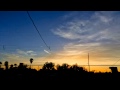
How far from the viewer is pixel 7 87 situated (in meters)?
4.49

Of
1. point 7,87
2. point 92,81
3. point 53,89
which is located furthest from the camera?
point 92,81

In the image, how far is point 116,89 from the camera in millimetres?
4578
